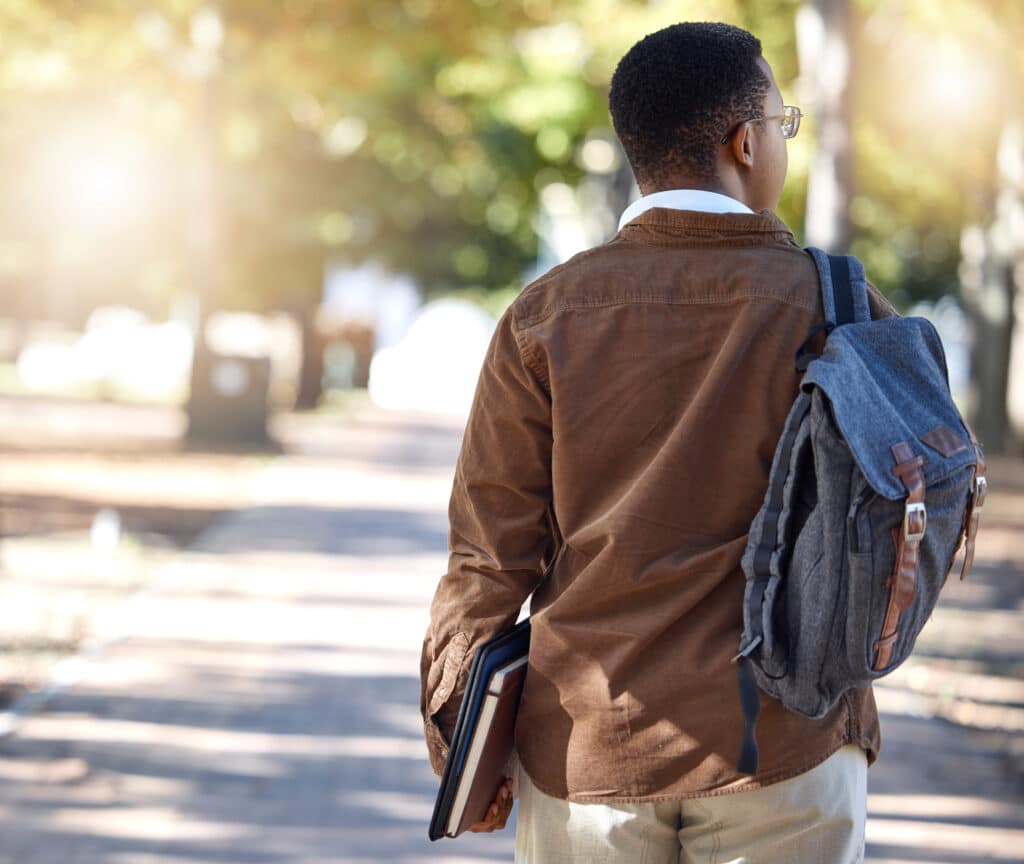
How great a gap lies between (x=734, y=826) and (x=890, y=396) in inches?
24.9

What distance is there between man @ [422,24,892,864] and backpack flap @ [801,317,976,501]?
10 cm

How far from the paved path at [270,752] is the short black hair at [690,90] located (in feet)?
9.70

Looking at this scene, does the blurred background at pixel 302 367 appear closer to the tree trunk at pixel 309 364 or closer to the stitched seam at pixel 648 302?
the tree trunk at pixel 309 364

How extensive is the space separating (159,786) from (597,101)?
22.6 metres

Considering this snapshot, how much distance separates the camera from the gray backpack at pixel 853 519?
6.45 ft

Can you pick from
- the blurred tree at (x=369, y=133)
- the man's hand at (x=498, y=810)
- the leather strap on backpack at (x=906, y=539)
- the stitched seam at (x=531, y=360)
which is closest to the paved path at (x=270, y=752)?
the man's hand at (x=498, y=810)

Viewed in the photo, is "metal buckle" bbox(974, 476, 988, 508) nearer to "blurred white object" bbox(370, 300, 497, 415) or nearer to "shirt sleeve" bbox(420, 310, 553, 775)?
"shirt sleeve" bbox(420, 310, 553, 775)

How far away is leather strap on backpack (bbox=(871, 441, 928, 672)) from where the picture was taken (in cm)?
195

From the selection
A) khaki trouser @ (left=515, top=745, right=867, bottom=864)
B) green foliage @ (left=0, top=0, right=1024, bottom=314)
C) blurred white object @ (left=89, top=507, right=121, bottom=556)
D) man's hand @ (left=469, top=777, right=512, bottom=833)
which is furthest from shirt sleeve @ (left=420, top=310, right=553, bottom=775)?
green foliage @ (left=0, top=0, right=1024, bottom=314)

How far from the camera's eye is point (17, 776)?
518cm

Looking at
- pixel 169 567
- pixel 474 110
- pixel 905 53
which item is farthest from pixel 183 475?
pixel 474 110

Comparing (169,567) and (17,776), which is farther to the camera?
(169,567)

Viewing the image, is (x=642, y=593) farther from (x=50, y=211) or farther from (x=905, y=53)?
(x=50, y=211)

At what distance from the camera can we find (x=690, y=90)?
2178 mm
